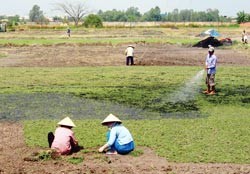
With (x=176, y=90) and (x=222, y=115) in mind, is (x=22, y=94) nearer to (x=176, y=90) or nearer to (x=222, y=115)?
(x=176, y=90)

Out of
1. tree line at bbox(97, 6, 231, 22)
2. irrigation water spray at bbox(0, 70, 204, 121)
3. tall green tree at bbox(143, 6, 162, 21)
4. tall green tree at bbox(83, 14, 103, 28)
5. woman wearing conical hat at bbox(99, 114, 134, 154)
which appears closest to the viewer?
woman wearing conical hat at bbox(99, 114, 134, 154)

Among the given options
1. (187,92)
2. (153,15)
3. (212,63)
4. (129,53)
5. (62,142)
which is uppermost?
(153,15)

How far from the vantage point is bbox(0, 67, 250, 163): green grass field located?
10826 millimetres

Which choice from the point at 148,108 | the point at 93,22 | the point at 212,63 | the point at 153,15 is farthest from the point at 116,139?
the point at 153,15

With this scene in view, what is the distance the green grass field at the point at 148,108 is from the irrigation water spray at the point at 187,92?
19cm

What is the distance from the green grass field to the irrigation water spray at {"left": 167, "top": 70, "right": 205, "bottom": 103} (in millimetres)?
192

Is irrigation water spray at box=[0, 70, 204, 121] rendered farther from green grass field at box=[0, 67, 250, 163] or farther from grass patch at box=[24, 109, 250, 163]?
grass patch at box=[24, 109, 250, 163]

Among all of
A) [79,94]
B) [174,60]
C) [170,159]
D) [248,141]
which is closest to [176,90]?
[79,94]

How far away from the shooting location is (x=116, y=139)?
387 inches

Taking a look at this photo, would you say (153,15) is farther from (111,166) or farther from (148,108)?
(111,166)

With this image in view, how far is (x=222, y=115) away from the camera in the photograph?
1430 centimetres

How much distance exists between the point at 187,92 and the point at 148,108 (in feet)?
12.5

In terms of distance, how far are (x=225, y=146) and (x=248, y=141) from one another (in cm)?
81

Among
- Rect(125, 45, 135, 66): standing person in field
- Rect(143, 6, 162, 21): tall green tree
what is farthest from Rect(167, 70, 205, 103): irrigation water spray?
Rect(143, 6, 162, 21): tall green tree
